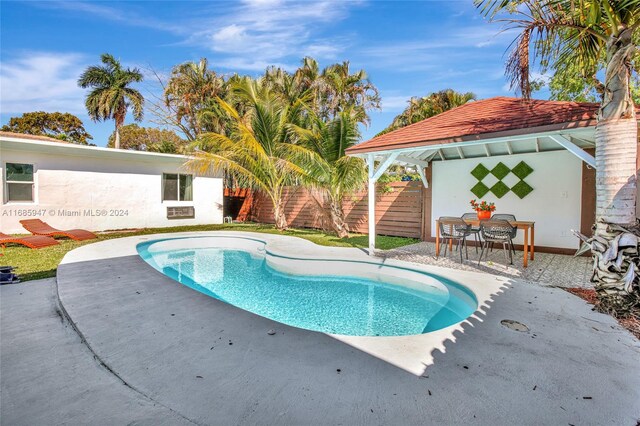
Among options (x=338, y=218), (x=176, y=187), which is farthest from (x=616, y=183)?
(x=176, y=187)

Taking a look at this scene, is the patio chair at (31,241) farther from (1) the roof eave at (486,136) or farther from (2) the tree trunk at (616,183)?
(2) the tree trunk at (616,183)

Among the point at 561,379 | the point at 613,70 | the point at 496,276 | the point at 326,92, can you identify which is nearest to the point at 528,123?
the point at 613,70

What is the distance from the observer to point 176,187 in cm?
1451

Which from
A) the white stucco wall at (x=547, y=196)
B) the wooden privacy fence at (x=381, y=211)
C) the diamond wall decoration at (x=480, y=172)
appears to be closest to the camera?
the white stucco wall at (x=547, y=196)

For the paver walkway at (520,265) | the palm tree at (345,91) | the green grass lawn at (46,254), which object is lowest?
the paver walkway at (520,265)

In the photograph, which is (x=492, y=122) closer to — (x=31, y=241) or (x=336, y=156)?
(x=336, y=156)

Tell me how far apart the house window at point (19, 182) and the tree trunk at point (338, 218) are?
10699mm

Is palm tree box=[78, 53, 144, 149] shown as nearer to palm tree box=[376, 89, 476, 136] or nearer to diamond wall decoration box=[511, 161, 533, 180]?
palm tree box=[376, 89, 476, 136]

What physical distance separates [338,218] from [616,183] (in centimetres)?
800

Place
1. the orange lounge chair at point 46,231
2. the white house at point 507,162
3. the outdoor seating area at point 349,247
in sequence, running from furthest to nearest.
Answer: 1. the orange lounge chair at point 46,231
2. the white house at point 507,162
3. the outdoor seating area at point 349,247

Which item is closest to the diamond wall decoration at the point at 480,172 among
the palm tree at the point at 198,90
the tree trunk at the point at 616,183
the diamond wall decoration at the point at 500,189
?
the diamond wall decoration at the point at 500,189

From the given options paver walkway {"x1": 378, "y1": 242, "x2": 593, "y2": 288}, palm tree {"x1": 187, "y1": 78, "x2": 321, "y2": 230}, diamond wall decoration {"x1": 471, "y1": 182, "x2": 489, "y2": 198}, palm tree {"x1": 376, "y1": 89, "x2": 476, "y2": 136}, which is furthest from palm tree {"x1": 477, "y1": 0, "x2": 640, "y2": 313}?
palm tree {"x1": 376, "y1": 89, "x2": 476, "y2": 136}

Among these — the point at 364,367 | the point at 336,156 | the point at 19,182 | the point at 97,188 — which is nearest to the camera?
the point at 364,367

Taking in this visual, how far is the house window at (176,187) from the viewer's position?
1412 centimetres
